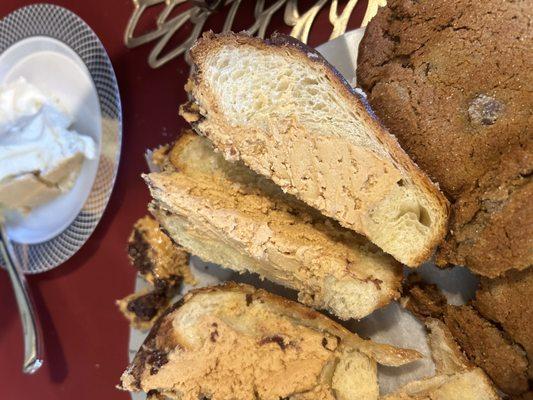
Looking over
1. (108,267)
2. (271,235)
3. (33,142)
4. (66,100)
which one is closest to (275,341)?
(271,235)

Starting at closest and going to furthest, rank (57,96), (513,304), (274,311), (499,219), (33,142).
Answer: (499,219)
(513,304)
(274,311)
(33,142)
(57,96)

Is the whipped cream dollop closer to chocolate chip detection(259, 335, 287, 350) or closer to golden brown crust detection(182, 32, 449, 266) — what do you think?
golden brown crust detection(182, 32, 449, 266)

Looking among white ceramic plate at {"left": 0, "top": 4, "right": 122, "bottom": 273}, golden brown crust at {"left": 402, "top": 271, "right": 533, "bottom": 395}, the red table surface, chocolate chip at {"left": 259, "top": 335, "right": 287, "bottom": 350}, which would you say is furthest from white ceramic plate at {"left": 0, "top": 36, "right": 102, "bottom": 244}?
golden brown crust at {"left": 402, "top": 271, "right": 533, "bottom": 395}

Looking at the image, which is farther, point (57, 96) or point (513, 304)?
point (57, 96)

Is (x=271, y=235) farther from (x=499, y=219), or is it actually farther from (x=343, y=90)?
(x=499, y=219)

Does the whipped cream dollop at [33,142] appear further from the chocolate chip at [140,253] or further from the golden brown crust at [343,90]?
the golden brown crust at [343,90]


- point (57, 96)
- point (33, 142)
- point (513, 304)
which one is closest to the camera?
point (513, 304)
